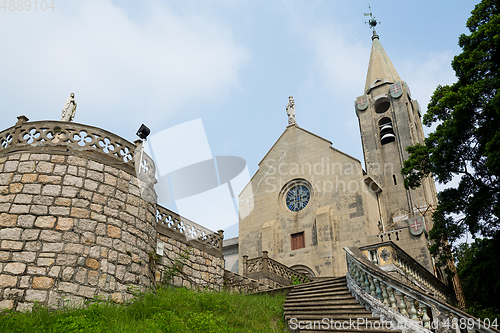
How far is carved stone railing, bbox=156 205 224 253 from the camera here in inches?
473

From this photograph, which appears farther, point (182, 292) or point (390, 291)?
point (182, 292)

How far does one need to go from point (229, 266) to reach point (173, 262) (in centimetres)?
1571

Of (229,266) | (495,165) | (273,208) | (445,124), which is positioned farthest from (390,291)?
(229,266)

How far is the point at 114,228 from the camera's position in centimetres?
904

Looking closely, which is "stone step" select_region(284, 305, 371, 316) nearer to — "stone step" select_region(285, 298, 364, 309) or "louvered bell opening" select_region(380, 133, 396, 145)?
"stone step" select_region(285, 298, 364, 309)

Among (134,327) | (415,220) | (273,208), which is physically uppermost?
(273,208)

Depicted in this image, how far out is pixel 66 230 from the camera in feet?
27.3

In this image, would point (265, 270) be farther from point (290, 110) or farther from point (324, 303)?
point (290, 110)

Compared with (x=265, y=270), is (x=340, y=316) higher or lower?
lower


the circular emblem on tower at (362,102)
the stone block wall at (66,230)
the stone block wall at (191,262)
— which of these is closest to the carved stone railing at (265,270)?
the stone block wall at (191,262)

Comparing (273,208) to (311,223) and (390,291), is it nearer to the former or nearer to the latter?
(311,223)

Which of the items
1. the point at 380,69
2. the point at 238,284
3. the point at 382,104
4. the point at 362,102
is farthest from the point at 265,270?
the point at 380,69

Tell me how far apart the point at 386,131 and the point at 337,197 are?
298 inches

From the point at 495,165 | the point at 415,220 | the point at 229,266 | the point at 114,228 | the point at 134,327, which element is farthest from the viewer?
the point at 229,266
